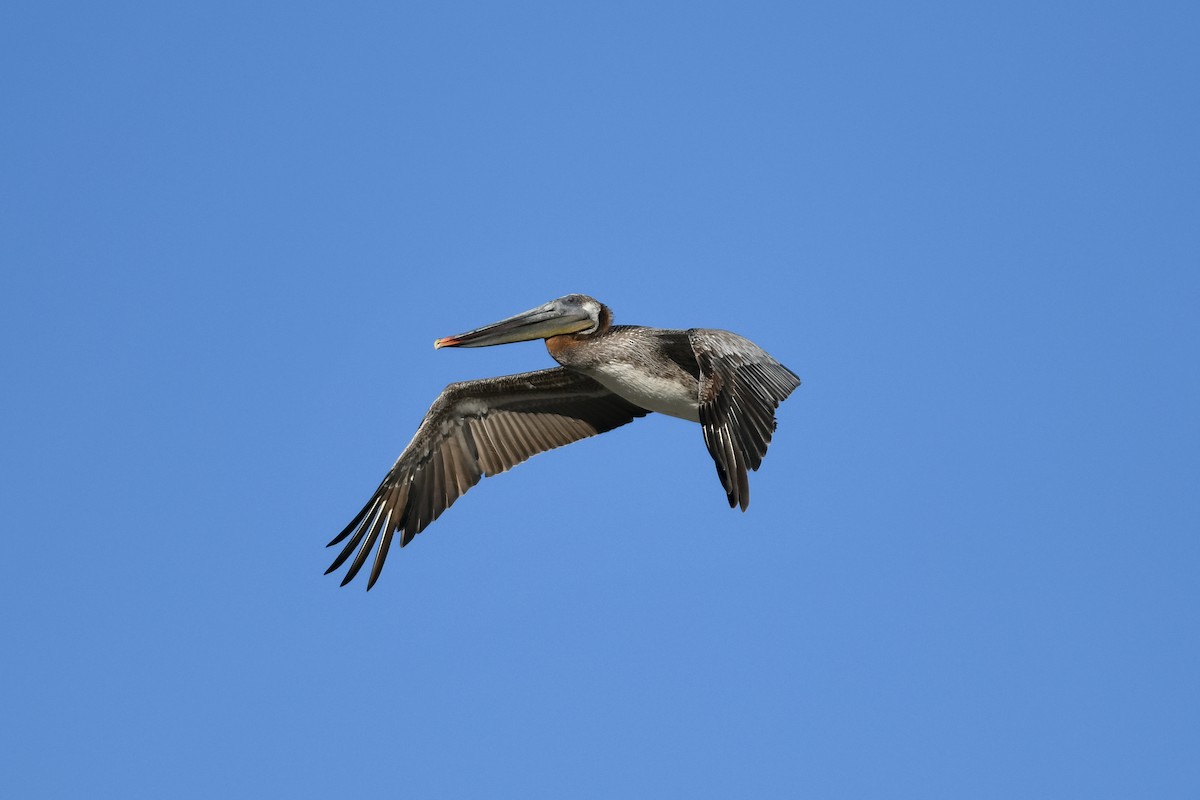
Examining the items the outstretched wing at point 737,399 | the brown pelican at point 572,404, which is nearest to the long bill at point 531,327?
the brown pelican at point 572,404

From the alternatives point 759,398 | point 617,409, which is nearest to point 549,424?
point 617,409

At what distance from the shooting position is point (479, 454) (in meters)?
14.4

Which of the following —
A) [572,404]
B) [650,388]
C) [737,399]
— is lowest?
[737,399]

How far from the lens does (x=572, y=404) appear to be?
47.7ft

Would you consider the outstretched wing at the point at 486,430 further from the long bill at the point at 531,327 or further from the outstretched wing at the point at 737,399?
the outstretched wing at the point at 737,399

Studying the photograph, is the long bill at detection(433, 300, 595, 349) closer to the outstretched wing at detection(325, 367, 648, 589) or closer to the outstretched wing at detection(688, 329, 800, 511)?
the outstretched wing at detection(325, 367, 648, 589)

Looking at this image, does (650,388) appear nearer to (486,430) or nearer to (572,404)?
(572,404)

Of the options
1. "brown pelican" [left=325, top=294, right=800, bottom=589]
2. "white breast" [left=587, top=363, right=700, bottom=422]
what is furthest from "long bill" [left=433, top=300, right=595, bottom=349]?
"white breast" [left=587, top=363, right=700, bottom=422]

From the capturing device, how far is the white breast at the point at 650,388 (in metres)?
12.6

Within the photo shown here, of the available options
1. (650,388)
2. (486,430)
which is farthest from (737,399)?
(486,430)

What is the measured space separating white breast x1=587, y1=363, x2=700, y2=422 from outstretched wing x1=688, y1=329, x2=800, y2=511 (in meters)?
0.98

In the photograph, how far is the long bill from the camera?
43.3ft

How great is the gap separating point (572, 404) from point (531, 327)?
5.02 feet

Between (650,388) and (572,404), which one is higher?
(572,404)
